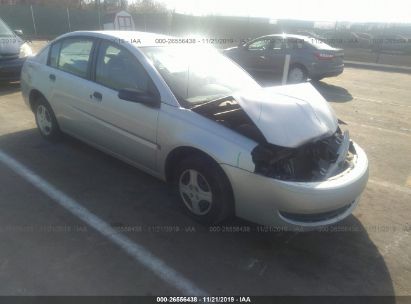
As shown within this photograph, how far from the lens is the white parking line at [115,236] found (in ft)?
9.46

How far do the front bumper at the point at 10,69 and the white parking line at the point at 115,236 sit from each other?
4.76 m

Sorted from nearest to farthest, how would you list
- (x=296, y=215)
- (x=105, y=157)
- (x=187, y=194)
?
(x=296, y=215) < (x=187, y=194) < (x=105, y=157)

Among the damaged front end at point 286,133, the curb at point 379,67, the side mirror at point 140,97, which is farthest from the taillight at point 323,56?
the side mirror at point 140,97

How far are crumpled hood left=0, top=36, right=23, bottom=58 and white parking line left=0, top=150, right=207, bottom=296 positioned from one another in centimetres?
514

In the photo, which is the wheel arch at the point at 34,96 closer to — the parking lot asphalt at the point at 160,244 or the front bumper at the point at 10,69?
the parking lot asphalt at the point at 160,244

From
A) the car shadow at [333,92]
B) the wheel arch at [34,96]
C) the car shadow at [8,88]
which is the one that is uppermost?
the wheel arch at [34,96]

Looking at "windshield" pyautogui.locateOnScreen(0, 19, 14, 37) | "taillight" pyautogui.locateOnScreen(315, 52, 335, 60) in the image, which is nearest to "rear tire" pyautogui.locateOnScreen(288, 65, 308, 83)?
"taillight" pyautogui.locateOnScreen(315, 52, 335, 60)

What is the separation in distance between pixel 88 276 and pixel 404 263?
8.66ft

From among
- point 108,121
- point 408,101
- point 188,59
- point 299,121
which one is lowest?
point 408,101

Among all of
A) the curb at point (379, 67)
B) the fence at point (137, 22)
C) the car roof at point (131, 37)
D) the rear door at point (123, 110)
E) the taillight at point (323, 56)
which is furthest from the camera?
the fence at point (137, 22)

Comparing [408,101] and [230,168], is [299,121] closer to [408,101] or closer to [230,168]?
[230,168]

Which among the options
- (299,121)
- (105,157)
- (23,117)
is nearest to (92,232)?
(105,157)

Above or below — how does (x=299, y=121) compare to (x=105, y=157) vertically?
above

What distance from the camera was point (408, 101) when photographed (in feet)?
32.6
